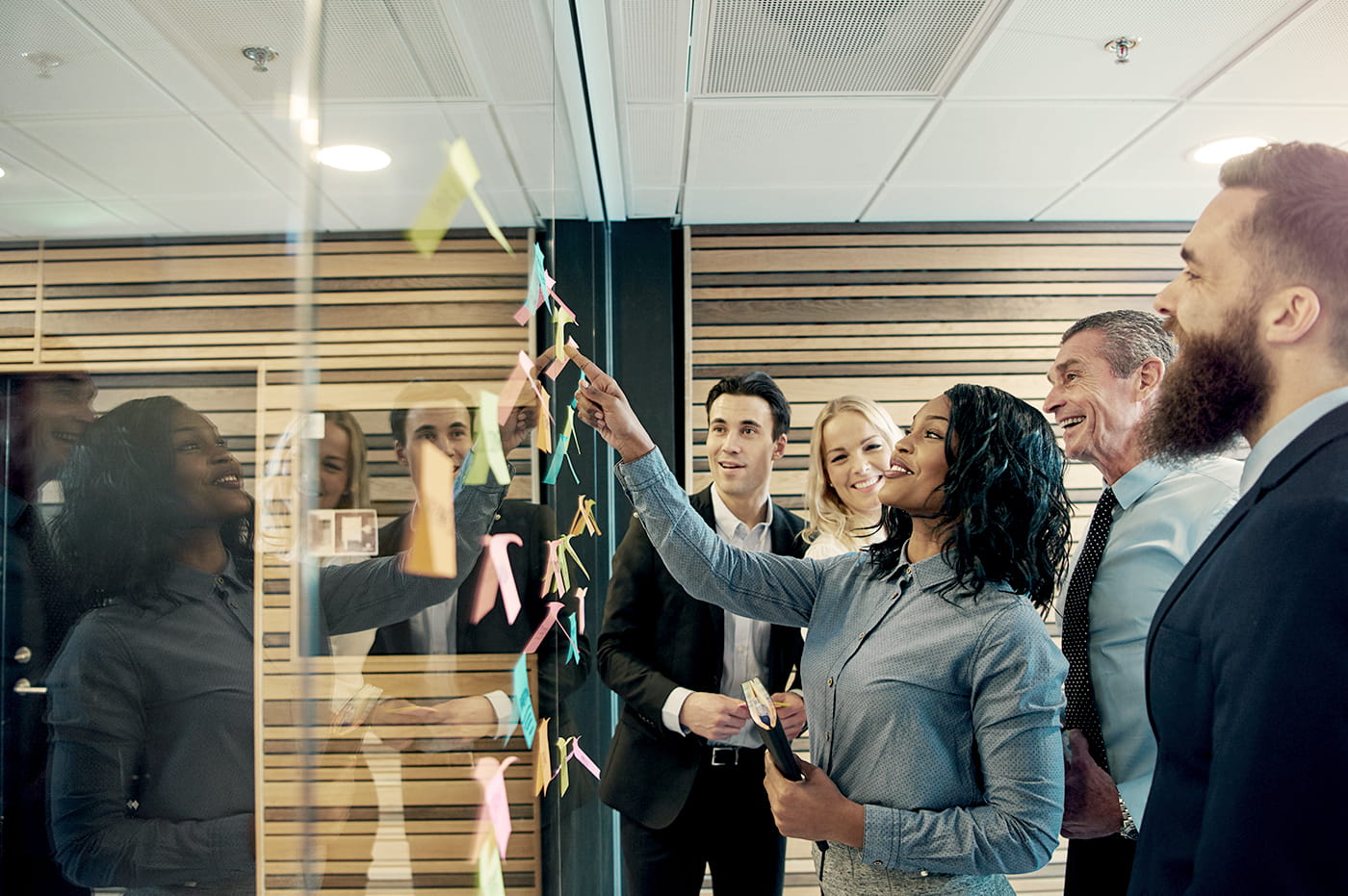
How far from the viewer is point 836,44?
8.73 feet

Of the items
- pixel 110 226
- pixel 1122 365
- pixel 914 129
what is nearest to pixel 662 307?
pixel 914 129

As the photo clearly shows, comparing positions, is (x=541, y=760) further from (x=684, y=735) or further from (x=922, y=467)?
(x=684, y=735)

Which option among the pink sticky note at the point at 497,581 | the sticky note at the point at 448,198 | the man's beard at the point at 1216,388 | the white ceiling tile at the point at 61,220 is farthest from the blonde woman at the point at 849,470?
the white ceiling tile at the point at 61,220

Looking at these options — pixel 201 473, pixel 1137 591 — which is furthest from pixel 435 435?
pixel 1137 591

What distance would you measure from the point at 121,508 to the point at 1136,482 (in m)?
2.01

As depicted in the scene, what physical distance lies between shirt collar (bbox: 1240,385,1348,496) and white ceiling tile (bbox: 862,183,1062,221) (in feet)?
9.81

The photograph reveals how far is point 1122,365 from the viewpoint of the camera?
6.72 ft

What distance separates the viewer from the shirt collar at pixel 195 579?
Answer: 0.36 metres

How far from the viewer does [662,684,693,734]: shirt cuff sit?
7.48ft

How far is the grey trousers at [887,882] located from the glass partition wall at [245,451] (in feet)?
3.10

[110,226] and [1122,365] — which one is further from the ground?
[1122,365]

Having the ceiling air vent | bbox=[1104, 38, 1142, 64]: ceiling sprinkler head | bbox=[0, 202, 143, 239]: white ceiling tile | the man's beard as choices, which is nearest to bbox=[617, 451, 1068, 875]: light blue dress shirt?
the man's beard

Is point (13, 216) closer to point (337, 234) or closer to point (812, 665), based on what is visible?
point (337, 234)

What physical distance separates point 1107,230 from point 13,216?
194 inches
